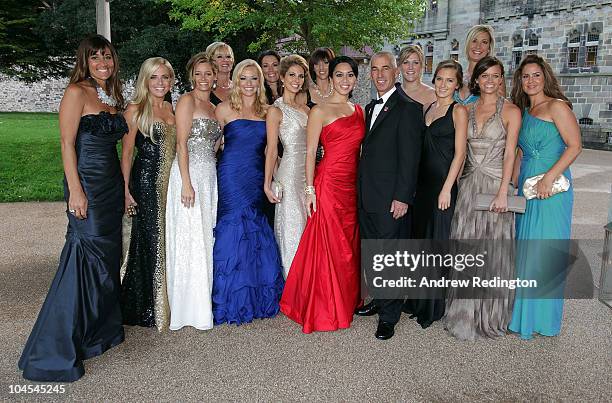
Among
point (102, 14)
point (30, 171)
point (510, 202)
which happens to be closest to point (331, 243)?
point (510, 202)

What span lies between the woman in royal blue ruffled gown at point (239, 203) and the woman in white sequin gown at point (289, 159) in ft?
0.41

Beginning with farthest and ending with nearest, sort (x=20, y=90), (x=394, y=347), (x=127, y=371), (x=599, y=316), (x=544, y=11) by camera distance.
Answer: (x=20, y=90)
(x=544, y=11)
(x=599, y=316)
(x=394, y=347)
(x=127, y=371)

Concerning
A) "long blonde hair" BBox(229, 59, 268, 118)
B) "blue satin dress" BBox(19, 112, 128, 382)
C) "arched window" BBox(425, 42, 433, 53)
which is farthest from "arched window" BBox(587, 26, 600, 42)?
"blue satin dress" BBox(19, 112, 128, 382)

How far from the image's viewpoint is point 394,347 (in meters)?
4.28

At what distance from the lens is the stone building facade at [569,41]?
76.4 feet

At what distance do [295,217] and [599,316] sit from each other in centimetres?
305

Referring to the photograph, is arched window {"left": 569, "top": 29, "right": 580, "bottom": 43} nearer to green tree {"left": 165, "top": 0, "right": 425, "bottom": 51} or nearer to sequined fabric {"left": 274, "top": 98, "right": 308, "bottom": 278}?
green tree {"left": 165, "top": 0, "right": 425, "bottom": 51}

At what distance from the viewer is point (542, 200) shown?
4398mm

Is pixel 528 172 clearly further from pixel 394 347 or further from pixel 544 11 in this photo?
pixel 544 11

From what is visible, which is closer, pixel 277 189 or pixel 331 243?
pixel 331 243

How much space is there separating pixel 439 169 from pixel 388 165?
1.53 ft

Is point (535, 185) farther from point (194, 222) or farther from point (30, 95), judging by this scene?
point (30, 95)

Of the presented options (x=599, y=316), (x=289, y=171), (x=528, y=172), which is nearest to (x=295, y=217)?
(x=289, y=171)

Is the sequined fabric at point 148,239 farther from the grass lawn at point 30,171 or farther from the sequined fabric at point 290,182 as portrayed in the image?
the grass lawn at point 30,171
